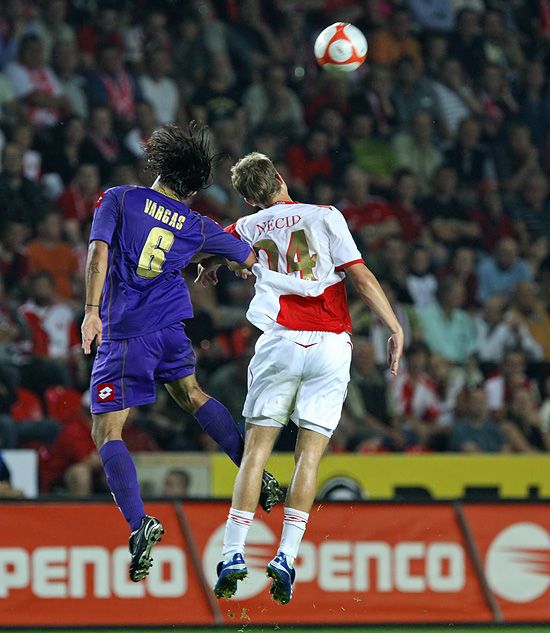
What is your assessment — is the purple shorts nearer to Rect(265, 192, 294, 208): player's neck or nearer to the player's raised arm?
the player's raised arm

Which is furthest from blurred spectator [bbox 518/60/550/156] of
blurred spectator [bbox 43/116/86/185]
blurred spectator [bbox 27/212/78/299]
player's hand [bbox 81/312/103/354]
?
player's hand [bbox 81/312/103/354]

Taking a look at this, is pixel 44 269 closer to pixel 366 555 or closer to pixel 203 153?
pixel 366 555

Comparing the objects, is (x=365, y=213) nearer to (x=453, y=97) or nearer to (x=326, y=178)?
(x=326, y=178)

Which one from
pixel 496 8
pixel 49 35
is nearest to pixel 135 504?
pixel 49 35

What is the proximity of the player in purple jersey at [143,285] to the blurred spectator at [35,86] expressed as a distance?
248 inches

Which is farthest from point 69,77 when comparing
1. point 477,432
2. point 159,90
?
point 477,432

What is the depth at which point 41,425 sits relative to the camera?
1131 centimetres

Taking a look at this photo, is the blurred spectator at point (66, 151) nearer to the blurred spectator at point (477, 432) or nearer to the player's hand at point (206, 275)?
the blurred spectator at point (477, 432)

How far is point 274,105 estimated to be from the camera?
1510 centimetres

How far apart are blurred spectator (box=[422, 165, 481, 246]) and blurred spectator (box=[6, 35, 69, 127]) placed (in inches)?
165

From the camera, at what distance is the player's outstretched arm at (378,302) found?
290 inches

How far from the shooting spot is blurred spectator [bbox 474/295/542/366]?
14.0 meters

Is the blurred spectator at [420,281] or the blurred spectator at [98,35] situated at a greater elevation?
the blurred spectator at [98,35]

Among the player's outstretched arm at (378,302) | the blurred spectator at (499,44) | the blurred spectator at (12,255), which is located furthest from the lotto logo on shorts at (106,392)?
the blurred spectator at (499,44)
